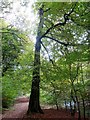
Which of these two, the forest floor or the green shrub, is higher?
the green shrub

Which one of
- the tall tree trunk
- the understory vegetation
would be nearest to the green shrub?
the understory vegetation

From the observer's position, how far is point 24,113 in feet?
11.8

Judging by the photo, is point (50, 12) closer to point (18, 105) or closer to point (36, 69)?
point (36, 69)

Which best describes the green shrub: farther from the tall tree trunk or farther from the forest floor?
the tall tree trunk

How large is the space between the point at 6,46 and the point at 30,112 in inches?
48.7

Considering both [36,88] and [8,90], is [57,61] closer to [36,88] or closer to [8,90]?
[36,88]

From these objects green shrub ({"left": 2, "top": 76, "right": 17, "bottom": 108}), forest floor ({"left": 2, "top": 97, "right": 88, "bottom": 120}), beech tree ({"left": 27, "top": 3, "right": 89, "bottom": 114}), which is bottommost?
forest floor ({"left": 2, "top": 97, "right": 88, "bottom": 120})

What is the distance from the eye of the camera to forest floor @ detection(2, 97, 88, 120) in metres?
3.46

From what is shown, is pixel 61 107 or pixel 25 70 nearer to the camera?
pixel 25 70

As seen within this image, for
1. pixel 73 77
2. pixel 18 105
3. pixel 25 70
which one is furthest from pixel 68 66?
pixel 18 105

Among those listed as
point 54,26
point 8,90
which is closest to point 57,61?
point 54,26

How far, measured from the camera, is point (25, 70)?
3.42 m

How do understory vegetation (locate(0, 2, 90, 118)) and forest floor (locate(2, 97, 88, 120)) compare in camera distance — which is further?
forest floor (locate(2, 97, 88, 120))

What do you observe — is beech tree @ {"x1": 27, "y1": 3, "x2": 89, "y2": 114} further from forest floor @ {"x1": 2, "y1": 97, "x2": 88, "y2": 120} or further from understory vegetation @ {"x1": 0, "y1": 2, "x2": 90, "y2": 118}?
forest floor @ {"x1": 2, "y1": 97, "x2": 88, "y2": 120}
